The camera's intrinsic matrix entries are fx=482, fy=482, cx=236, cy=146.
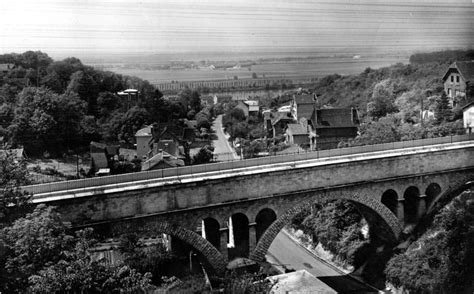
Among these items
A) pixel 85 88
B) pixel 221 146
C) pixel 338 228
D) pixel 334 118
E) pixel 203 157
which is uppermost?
pixel 85 88

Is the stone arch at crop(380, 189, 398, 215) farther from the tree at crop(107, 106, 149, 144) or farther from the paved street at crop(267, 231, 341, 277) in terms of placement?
the tree at crop(107, 106, 149, 144)

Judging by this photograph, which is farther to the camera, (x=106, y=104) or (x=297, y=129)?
(x=297, y=129)

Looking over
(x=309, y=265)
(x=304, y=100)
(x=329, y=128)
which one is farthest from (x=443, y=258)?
(x=304, y=100)

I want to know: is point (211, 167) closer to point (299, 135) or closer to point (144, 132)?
point (144, 132)

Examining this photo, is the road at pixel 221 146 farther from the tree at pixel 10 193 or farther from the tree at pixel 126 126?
the tree at pixel 10 193

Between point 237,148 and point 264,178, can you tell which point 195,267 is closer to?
point 264,178

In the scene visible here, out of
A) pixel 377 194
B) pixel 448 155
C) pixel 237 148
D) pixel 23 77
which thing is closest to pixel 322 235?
pixel 377 194
